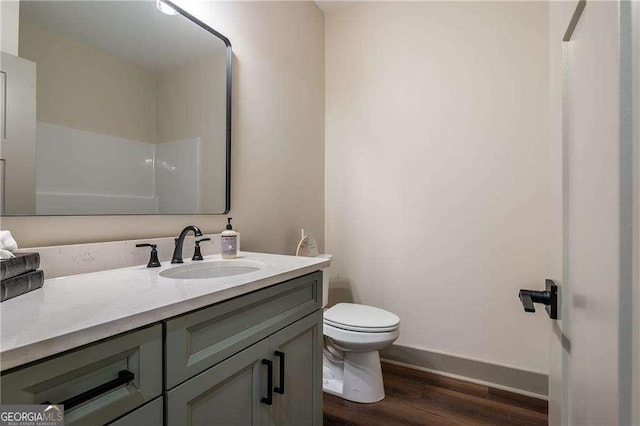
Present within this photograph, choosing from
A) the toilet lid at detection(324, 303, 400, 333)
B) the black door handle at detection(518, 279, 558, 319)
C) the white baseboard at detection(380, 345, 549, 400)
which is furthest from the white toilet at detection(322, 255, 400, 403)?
the black door handle at detection(518, 279, 558, 319)

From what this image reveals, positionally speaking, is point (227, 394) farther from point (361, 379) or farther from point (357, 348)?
point (361, 379)

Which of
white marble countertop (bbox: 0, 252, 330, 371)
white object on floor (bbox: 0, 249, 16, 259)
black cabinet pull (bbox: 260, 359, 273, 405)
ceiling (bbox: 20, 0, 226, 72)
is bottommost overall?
black cabinet pull (bbox: 260, 359, 273, 405)

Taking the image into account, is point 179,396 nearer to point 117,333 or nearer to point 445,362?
point 117,333

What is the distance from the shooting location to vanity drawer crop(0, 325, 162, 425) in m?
0.46

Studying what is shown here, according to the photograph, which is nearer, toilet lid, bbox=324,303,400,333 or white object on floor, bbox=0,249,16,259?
white object on floor, bbox=0,249,16,259

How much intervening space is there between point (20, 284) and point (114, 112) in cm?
67

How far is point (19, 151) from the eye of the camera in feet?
2.86

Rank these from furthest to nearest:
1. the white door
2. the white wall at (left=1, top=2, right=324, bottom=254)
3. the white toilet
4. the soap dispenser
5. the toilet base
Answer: the toilet base < the white toilet < the white wall at (left=1, top=2, right=324, bottom=254) < the soap dispenser < the white door

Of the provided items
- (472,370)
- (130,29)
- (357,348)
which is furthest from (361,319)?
(130,29)

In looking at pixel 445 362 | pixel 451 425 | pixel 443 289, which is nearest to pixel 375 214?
pixel 443 289

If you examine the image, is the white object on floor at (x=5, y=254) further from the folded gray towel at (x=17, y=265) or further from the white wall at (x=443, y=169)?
the white wall at (x=443, y=169)

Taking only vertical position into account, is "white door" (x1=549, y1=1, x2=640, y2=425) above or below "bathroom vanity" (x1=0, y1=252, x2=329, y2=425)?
above

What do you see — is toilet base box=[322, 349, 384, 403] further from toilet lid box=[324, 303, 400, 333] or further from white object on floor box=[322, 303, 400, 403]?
toilet lid box=[324, 303, 400, 333]

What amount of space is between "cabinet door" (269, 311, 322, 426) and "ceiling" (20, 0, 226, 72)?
46.9 inches
